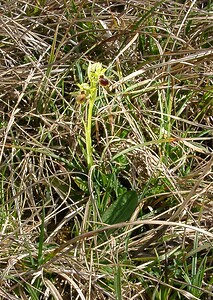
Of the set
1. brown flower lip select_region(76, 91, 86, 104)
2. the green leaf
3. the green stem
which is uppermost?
brown flower lip select_region(76, 91, 86, 104)

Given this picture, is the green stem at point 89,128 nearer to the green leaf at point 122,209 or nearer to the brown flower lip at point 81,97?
the brown flower lip at point 81,97

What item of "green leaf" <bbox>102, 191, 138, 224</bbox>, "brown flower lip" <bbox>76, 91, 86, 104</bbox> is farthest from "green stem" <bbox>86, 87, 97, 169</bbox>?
"green leaf" <bbox>102, 191, 138, 224</bbox>

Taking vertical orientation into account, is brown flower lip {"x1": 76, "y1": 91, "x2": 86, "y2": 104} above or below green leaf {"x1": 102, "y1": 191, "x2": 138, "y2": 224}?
above

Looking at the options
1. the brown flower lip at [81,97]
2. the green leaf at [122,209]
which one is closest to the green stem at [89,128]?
the brown flower lip at [81,97]

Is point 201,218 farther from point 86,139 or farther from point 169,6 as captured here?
point 169,6

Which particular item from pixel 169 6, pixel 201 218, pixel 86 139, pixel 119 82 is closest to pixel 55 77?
pixel 119 82

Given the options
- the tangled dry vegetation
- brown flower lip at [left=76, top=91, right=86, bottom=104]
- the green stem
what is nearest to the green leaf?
the tangled dry vegetation

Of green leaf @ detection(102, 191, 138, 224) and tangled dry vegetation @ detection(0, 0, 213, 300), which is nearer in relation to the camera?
tangled dry vegetation @ detection(0, 0, 213, 300)

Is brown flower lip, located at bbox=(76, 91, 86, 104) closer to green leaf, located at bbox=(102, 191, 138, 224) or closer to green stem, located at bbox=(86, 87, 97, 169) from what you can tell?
green stem, located at bbox=(86, 87, 97, 169)

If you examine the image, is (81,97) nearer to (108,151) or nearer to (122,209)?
(108,151)
